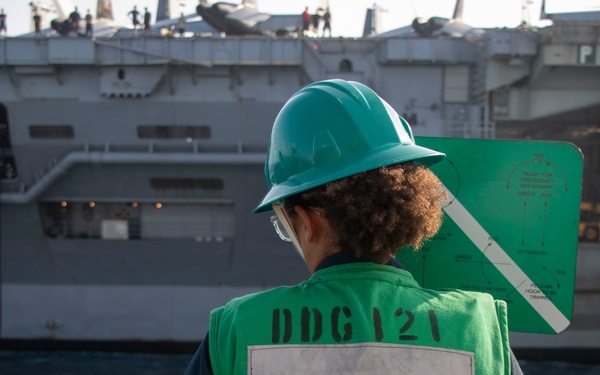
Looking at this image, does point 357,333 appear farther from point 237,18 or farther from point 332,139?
point 237,18

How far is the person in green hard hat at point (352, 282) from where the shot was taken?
1.21 m

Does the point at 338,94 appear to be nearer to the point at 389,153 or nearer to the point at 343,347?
the point at 389,153

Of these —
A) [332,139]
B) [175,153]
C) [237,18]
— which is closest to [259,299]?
[332,139]

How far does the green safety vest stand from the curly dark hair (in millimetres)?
97

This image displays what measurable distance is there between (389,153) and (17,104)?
12.8 meters

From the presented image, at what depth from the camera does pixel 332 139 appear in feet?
4.71

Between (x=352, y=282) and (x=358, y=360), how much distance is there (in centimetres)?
17

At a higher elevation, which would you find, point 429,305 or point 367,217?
point 367,217

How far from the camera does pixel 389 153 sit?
1.40m

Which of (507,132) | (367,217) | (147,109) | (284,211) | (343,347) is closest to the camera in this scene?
(343,347)

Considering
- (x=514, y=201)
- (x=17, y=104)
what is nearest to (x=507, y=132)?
(x=17, y=104)

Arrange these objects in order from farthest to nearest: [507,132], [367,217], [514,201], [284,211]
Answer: [507,132] → [514,201] → [284,211] → [367,217]

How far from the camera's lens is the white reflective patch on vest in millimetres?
1203

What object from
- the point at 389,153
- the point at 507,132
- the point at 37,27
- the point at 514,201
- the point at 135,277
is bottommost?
the point at 135,277
